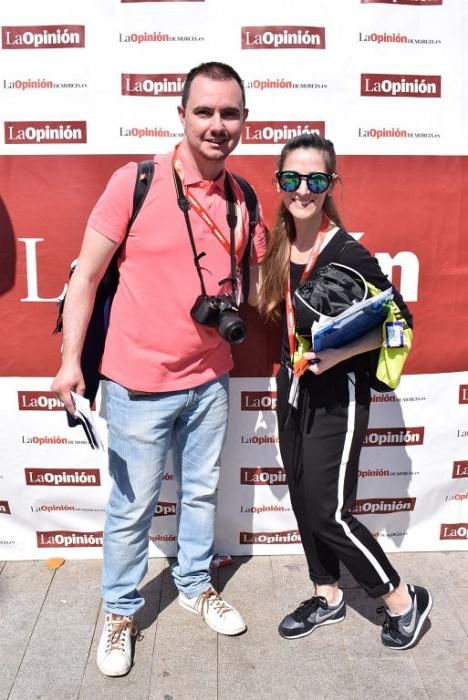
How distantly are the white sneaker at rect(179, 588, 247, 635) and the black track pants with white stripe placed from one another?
536 mm

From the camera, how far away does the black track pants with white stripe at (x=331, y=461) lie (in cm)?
247

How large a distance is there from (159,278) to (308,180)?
2.15 ft

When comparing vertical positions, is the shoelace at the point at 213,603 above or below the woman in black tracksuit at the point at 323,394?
below

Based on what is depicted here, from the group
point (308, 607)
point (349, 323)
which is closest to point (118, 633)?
point (308, 607)

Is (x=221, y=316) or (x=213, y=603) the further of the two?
(x=213, y=603)

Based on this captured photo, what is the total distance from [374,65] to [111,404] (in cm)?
193

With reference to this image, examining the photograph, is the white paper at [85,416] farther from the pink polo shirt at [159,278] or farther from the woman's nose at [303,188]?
the woman's nose at [303,188]

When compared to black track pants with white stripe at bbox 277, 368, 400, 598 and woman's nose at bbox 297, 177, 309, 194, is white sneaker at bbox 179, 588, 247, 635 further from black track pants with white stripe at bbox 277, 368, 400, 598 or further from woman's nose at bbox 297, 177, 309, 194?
woman's nose at bbox 297, 177, 309, 194

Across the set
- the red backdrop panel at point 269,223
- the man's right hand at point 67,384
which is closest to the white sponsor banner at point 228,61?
the red backdrop panel at point 269,223

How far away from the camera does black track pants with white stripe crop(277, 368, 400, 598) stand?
8.11ft

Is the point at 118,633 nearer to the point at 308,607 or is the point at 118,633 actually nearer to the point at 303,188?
the point at 308,607

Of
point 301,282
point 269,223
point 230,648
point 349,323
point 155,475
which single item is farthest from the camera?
point 269,223

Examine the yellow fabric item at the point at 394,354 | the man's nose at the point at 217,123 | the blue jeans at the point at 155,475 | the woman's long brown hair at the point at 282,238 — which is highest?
the man's nose at the point at 217,123

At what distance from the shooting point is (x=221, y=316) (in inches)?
92.2
